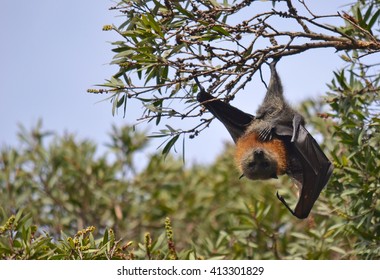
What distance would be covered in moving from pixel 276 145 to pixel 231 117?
50 centimetres

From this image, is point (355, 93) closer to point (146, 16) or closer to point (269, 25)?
point (269, 25)

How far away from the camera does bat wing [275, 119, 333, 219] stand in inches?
245

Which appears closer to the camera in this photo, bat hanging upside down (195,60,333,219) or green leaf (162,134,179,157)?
green leaf (162,134,179,157)

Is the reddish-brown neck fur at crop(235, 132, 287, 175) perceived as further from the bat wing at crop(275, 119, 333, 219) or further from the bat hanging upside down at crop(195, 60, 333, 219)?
the bat wing at crop(275, 119, 333, 219)

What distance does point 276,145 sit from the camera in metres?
6.69

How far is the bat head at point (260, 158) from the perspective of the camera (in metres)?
6.55

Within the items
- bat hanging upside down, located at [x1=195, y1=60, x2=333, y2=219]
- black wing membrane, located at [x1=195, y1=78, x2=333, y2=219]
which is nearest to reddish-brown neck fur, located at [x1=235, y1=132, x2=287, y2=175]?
bat hanging upside down, located at [x1=195, y1=60, x2=333, y2=219]

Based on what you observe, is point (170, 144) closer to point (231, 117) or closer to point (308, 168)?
point (231, 117)

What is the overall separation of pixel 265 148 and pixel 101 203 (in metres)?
4.80

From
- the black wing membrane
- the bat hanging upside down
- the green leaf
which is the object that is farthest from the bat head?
the green leaf

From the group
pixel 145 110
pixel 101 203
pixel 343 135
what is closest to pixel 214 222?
pixel 101 203

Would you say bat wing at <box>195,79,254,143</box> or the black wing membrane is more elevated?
bat wing at <box>195,79,254,143</box>

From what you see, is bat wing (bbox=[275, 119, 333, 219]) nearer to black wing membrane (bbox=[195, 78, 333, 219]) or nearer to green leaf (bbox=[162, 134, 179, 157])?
black wing membrane (bbox=[195, 78, 333, 219])

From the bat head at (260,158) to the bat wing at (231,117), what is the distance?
14cm
